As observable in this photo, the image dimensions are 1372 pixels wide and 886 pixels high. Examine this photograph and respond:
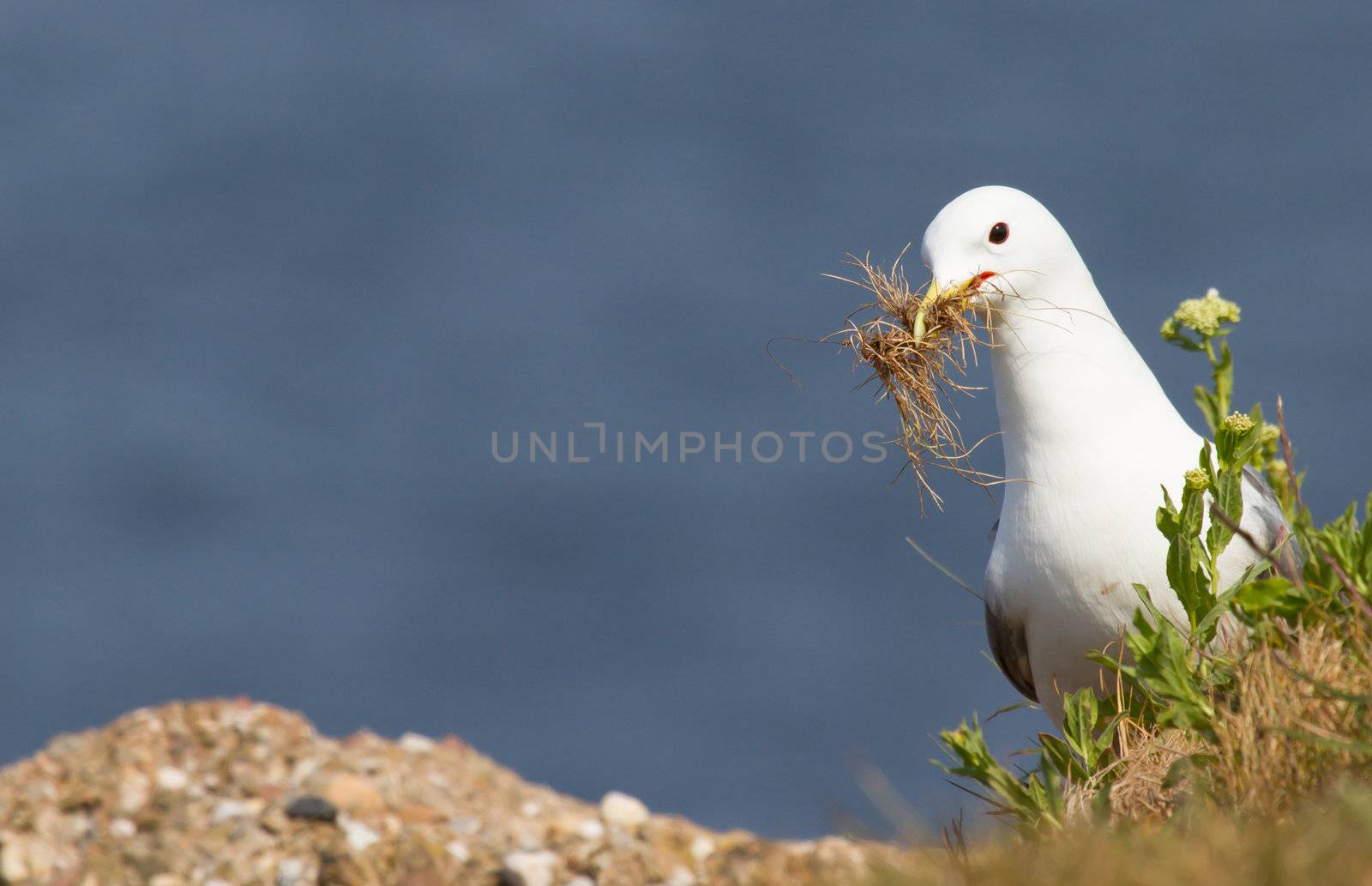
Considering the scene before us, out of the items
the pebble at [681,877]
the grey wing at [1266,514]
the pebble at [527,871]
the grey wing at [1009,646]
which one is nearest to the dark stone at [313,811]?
the pebble at [527,871]

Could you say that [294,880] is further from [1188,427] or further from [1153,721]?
[1188,427]

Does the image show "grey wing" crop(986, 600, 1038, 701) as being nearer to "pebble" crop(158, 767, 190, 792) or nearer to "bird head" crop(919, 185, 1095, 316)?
"bird head" crop(919, 185, 1095, 316)

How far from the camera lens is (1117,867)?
2.44 m

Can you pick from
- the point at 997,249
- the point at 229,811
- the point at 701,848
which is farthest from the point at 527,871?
the point at 997,249

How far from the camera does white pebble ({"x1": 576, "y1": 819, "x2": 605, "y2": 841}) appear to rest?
14.7 feet

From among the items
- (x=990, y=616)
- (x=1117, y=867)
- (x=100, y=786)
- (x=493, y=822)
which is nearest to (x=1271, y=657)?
(x=1117, y=867)

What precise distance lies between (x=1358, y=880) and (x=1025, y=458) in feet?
8.49

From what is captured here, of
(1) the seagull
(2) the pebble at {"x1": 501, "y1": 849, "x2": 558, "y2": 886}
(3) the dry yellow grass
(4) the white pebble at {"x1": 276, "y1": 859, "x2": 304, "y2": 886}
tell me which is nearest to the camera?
(3) the dry yellow grass

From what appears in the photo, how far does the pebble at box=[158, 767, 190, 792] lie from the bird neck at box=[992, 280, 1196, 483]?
2.59m

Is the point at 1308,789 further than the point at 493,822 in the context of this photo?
No

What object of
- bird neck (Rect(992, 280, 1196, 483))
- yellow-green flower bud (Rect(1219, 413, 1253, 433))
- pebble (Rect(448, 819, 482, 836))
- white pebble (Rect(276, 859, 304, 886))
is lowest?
white pebble (Rect(276, 859, 304, 886))

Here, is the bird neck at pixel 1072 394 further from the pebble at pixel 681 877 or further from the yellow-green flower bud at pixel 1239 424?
the pebble at pixel 681 877

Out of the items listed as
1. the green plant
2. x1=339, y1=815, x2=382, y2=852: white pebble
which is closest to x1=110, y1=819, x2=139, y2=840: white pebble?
x1=339, y1=815, x2=382, y2=852: white pebble

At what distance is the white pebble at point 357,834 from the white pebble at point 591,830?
1.78 feet
